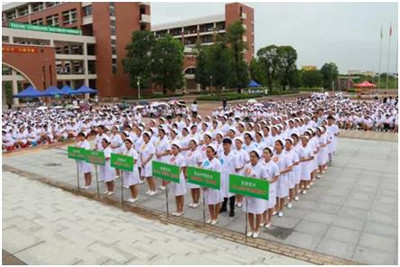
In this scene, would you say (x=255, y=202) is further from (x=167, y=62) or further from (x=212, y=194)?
(x=167, y=62)

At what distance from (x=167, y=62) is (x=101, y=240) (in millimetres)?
40665

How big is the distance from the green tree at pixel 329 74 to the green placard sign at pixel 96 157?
71681 mm

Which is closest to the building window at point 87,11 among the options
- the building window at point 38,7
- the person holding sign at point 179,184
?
the building window at point 38,7

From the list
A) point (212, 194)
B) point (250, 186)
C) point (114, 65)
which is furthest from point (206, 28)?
point (250, 186)

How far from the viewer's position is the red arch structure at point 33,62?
126 feet

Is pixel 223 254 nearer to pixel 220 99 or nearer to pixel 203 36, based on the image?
pixel 220 99

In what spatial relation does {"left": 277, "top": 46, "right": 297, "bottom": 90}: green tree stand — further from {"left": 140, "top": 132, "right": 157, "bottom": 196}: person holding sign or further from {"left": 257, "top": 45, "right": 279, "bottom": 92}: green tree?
{"left": 140, "top": 132, "right": 157, "bottom": 196}: person holding sign

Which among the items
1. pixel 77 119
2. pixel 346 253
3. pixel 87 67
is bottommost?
pixel 346 253

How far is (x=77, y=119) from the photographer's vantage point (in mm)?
19062

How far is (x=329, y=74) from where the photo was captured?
2931 inches

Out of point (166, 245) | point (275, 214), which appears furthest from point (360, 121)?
point (166, 245)

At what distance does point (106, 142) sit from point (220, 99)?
3292cm

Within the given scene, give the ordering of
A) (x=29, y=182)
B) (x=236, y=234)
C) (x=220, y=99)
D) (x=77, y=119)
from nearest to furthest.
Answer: (x=236, y=234) < (x=29, y=182) < (x=77, y=119) < (x=220, y=99)

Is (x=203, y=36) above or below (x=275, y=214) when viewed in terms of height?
above
